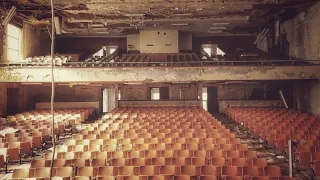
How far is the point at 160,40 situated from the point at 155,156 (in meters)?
13.9

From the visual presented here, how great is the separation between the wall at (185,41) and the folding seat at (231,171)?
618 inches

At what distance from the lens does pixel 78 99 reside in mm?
18891

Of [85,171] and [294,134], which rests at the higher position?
[294,134]

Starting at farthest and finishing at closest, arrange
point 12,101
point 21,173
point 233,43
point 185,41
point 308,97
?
point 233,43 → point 185,41 → point 12,101 → point 308,97 → point 21,173

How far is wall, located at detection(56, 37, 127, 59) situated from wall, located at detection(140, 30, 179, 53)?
9.10ft

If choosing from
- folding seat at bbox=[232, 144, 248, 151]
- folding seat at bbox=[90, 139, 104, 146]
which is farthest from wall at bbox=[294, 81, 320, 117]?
folding seat at bbox=[90, 139, 104, 146]

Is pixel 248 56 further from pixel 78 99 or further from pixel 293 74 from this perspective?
pixel 78 99

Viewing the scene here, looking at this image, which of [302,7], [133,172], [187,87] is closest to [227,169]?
[133,172]

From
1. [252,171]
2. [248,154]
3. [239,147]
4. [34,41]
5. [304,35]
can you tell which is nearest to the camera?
[252,171]

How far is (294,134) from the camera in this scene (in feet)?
26.8

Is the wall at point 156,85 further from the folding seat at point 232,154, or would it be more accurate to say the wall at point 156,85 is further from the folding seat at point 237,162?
the folding seat at point 237,162

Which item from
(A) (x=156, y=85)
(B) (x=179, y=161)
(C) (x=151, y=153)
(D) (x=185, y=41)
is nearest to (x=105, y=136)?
(C) (x=151, y=153)

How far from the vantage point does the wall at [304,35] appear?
12.6 metres

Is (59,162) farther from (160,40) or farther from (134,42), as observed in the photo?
A: (134,42)
